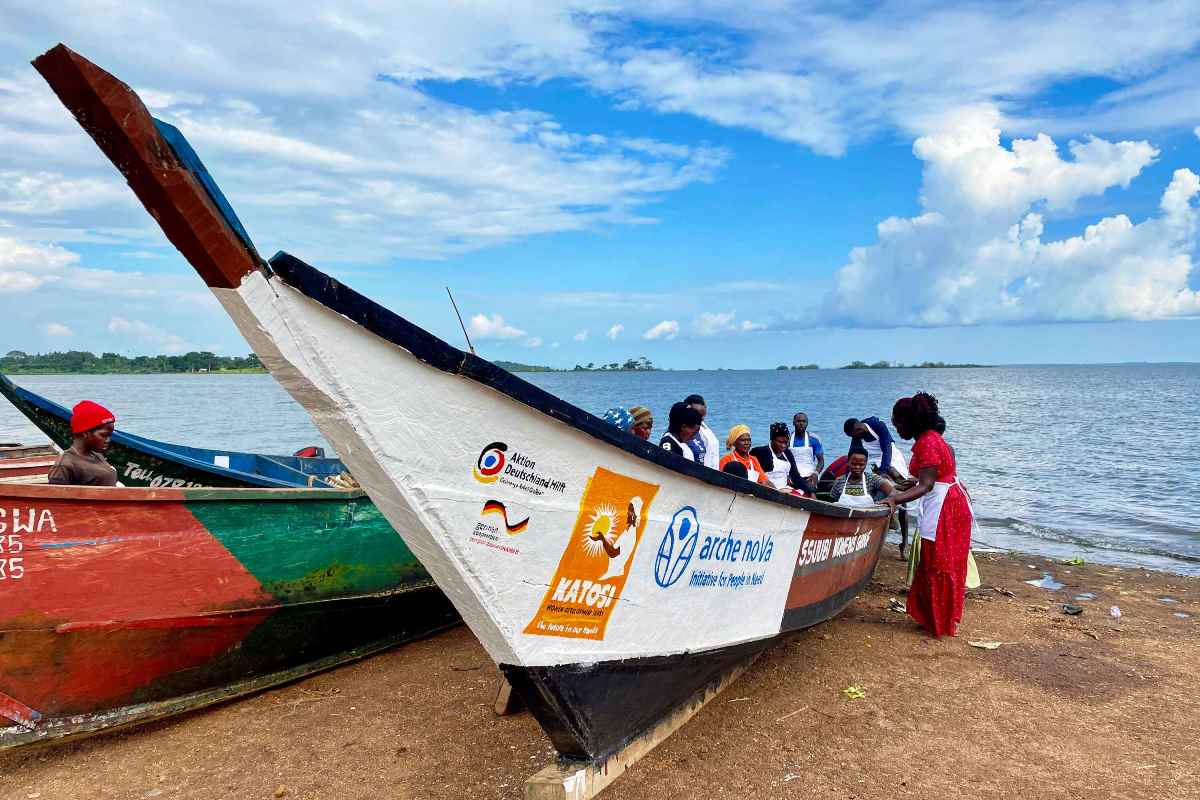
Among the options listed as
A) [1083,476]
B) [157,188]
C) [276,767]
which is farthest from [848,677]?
[1083,476]

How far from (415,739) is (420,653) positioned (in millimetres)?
1694

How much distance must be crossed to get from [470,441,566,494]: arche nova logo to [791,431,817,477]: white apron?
728cm

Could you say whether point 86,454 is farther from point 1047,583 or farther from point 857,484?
point 1047,583

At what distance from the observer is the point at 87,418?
5012 mm

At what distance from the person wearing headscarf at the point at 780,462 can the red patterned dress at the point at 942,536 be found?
2.40m

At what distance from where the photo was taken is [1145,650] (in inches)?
251

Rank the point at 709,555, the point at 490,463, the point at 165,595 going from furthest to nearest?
the point at 165,595 < the point at 709,555 < the point at 490,463

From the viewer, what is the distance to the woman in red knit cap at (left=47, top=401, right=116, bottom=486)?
4.95 m

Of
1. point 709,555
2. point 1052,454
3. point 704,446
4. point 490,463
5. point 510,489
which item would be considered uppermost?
point 490,463

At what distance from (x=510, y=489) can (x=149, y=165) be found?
1642 mm

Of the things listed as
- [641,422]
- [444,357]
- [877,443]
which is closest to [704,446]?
[641,422]

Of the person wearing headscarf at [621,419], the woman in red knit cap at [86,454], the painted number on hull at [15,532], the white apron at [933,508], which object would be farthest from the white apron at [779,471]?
the painted number on hull at [15,532]

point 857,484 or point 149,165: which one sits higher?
point 149,165

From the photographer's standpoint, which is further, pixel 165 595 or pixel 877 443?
pixel 877 443
